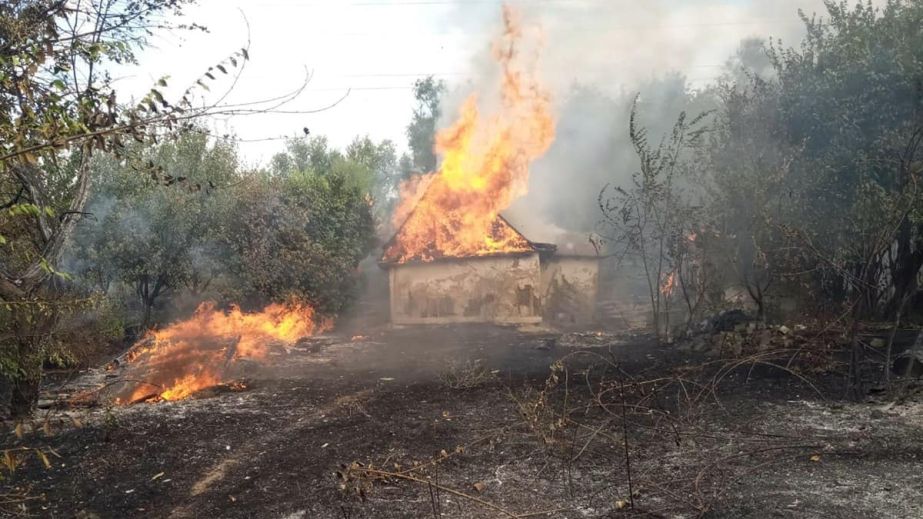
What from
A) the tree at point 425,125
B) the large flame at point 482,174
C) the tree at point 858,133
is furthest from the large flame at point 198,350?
A: the tree at point 425,125

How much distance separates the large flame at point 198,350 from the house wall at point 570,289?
993cm

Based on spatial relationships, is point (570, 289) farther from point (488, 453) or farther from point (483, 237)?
point (488, 453)

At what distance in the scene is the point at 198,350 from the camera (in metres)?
13.3

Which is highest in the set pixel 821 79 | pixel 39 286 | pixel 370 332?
pixel 821 79

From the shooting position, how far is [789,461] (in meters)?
6.32

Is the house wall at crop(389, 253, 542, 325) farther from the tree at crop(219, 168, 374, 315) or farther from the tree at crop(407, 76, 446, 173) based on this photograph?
the tree at crop(407, 76, 446, 173)

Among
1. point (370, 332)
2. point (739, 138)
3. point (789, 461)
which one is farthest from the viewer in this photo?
point (370, 332)

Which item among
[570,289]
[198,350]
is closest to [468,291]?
[570,289]

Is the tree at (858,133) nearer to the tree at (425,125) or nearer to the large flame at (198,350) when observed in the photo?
the large flame at (198,350)

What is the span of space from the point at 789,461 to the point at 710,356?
6510 mm

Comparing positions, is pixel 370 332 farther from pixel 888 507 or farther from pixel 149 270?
pixel 888 507

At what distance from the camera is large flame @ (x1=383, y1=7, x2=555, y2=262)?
22266mm

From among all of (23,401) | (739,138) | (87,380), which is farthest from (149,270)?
(739,138)

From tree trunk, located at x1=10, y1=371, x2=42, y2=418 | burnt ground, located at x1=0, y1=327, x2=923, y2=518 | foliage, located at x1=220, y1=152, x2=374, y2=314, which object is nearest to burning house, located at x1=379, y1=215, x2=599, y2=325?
foliage, located at x1=220, y1=152, x2=374, y2=314
